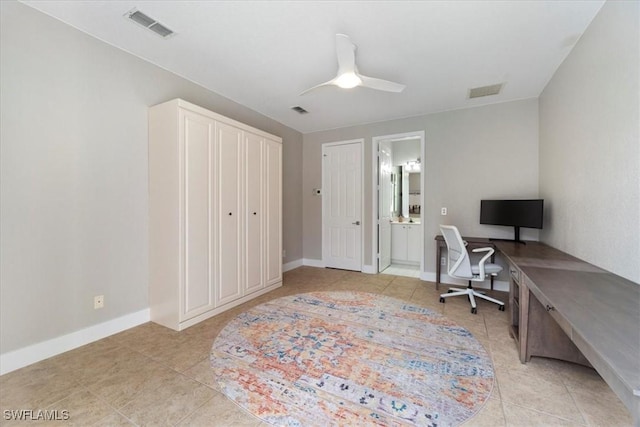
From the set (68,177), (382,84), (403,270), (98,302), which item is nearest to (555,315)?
(382,84)

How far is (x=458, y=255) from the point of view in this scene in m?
3.19

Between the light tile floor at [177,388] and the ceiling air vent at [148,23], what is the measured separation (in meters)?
2.69

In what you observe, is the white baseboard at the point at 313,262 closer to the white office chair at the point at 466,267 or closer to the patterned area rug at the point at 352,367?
the patterned area rug at the point at 352,367

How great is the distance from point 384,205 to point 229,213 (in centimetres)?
297

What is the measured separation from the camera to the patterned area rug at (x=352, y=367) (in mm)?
1558

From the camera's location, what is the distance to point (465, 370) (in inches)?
76.1

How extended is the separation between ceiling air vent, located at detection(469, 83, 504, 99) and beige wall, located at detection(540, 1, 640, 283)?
55 centimetres

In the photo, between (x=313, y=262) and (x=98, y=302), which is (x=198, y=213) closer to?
(x=98, y=302)

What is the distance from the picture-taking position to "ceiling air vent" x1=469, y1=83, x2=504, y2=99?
10.7 ft

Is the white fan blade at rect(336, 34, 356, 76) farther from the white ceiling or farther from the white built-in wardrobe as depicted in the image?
the white built-in wardrobe

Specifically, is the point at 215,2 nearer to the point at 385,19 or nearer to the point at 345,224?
the point at 385,19

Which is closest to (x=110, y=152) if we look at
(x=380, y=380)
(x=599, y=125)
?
(x=380, y=380)

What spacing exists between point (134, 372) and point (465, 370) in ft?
7.89

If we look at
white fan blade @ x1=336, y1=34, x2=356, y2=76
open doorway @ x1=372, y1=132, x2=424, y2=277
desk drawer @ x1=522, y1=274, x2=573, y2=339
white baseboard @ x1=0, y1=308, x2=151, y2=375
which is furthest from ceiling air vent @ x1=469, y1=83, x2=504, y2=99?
white baseboard @ x1=0, y1=308, x2=151, y2=375
